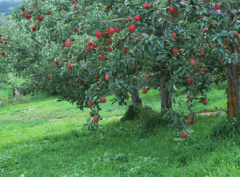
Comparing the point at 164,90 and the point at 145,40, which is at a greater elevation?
the point at 145,40

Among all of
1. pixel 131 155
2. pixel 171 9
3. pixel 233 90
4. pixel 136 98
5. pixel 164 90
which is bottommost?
pixel 131 155

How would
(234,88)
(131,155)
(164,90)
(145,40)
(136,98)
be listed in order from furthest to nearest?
(136,98)
(164,90)
(234,88)
(131,155)
(145,40)

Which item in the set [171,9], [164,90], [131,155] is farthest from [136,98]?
[171,9]

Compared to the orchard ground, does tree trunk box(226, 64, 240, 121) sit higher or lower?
higher

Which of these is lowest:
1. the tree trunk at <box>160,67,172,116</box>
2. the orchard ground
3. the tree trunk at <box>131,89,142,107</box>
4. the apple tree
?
the orchard ground

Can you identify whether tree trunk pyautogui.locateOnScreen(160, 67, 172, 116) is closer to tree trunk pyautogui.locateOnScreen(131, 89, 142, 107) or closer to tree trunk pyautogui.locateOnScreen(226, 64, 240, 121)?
tree trunk pyautogui.locateOnScreen(226, 64, 240, 121)

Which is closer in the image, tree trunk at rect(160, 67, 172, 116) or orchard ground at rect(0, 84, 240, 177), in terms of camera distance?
orchard ground at rect(0, 84, 240, 177)

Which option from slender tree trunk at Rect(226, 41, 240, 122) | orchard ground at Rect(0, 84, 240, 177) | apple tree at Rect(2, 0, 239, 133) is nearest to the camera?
apple tree at Rect(2, 0, 239, 133)

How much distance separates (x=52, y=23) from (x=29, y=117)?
15210 millimetres

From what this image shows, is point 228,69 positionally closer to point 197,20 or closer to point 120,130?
point 197,20

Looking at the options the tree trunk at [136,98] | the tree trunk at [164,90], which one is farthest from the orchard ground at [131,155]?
the tree trunk at [136,98]

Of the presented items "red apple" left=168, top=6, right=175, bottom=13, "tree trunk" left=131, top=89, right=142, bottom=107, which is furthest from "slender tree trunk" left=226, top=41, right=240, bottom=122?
"tree trunk" left=131, top=89, right=142, bottom=107

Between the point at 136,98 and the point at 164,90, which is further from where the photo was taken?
the point at 136,98

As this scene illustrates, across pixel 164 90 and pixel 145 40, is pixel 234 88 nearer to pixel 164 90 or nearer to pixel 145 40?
pixel 164 90
